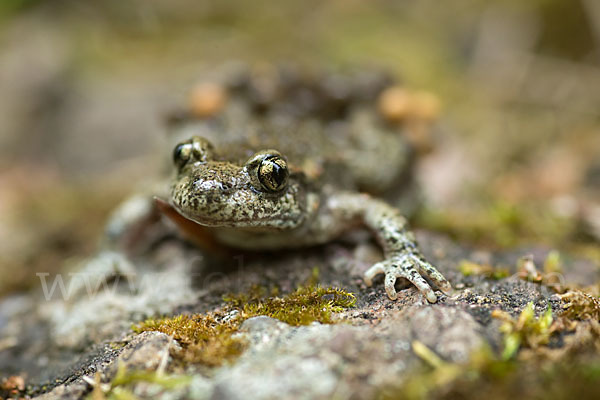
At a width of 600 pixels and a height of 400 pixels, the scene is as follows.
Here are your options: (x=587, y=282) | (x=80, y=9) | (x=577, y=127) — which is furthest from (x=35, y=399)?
(x=80, y=9)

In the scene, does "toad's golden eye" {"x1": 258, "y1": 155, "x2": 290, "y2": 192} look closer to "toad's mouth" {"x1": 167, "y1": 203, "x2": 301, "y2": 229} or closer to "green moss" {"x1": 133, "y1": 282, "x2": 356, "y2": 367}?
"toad's mouth" {"x1": 167, "y1": 203, "x2": 301, "y2": 229}

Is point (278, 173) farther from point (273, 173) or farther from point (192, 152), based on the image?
point (192, 152)

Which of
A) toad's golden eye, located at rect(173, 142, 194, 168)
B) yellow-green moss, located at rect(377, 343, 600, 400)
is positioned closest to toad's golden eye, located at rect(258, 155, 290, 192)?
toad's golden eye, located at rect(173, 142, 194, 168)

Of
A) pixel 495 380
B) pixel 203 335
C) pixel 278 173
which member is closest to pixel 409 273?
pixel 495 380

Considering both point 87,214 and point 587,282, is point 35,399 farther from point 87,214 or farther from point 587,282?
point 587,282

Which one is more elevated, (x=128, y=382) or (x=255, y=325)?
(x=255, y=325)


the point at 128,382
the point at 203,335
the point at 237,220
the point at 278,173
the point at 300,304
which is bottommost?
the point at 128,382

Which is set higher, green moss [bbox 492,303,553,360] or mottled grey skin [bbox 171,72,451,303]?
mottled grey skin [bbox 171,72,451,303]

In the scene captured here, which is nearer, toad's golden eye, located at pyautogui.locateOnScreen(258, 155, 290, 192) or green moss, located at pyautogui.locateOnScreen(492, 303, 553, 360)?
green moss, located at pyautogui.locateOnScreen(492, 303, 553, 360)
